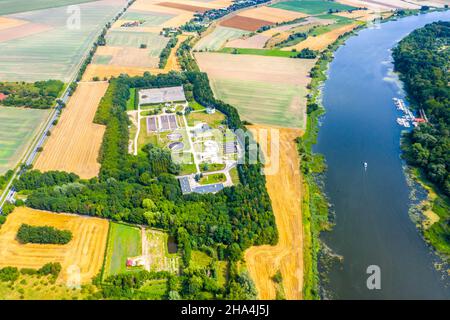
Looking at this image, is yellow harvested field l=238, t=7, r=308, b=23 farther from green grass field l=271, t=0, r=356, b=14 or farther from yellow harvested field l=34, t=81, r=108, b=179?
yellow harvested field l=34, t=81, r=108, b=179

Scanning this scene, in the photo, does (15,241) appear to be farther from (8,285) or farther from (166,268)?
(166,268)

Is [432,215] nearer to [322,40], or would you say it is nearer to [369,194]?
[369,194]

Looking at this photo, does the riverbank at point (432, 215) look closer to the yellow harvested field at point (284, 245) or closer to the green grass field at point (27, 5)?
the yellow harvested field at point (284, 245)

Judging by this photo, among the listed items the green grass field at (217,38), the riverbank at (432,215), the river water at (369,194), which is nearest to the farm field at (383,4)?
the green grass field at (217,38)

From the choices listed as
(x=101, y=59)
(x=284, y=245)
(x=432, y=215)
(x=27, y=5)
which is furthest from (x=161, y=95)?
(x=27, y=5)

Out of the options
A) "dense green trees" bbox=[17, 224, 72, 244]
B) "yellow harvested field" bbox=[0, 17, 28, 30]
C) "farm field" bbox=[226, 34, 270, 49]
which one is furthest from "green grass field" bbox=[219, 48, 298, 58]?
"dense green trees" bbox=[17, 224, 72, 244]
